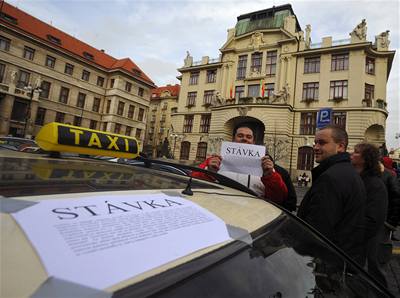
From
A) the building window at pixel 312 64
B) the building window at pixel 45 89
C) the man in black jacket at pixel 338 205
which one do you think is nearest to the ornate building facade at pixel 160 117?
→ the building window at pixel 45 89

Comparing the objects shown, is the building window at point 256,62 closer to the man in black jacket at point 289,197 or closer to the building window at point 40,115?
the building window at point 40,115

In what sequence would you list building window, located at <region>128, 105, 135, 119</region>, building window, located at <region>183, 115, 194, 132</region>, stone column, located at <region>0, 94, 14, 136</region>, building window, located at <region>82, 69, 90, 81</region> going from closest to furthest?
stone column, located at <region>0, 94, 14, 136</region>
building window, located at <region>82, 69, 90, 81</region>
building window, located at <region>183, 115, 194, 132</region>
building window, located at <region>128, 105, 135, 119</region>

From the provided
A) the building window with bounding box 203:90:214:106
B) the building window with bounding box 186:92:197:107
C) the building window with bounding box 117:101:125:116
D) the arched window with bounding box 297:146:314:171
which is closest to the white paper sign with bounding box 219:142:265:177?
the arched window with bounding box 297:146:314:171

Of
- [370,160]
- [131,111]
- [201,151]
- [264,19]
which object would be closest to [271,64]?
[264,19]

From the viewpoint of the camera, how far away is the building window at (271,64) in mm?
27031

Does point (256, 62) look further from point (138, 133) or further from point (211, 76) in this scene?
point (138, 133)

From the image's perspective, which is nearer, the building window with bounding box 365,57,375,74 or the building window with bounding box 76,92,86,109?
the building window with bounding box 365,57,375,74

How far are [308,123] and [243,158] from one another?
80.9ft

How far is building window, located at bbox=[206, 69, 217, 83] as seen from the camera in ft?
101

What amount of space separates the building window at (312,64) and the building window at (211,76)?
9.99m

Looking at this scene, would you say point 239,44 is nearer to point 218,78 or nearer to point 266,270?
point 218,78

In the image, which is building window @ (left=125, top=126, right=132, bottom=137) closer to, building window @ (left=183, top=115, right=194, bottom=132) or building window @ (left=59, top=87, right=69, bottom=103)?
building window @ (left=59, top=87, right=69, bottom=103)

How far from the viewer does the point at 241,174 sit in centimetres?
247

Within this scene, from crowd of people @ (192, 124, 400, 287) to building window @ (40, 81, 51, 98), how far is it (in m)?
31.0
